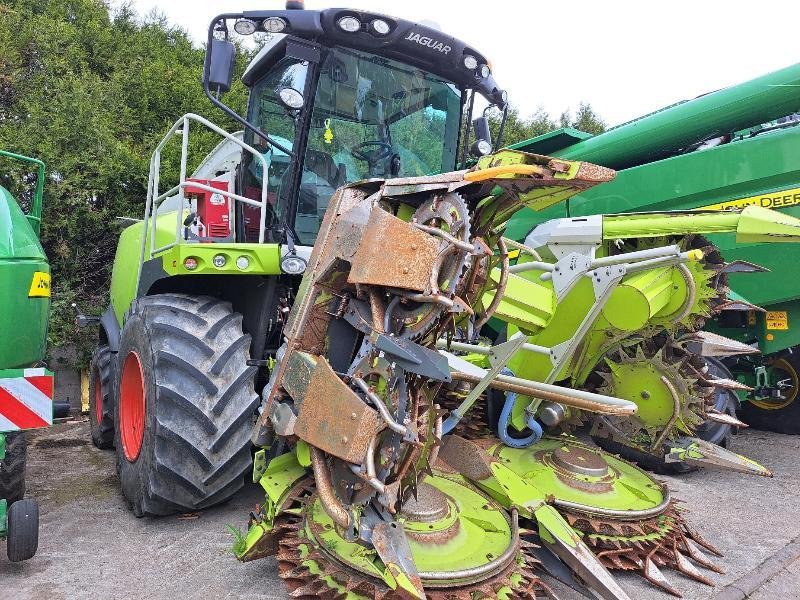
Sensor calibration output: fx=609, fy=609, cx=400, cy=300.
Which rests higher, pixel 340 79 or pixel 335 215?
pixel 340 79

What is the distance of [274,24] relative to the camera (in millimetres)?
2939

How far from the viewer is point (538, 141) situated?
5.48m

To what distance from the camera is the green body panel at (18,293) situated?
261 centimetres

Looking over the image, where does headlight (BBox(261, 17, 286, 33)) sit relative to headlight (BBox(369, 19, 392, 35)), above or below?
below

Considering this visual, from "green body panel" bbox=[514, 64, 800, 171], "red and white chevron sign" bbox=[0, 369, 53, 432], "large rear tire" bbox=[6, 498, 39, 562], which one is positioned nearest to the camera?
"large rear tire" bbox=[6, 498, 39, 562]

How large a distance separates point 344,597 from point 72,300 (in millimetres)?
6517

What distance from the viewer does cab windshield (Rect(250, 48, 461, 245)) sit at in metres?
3.22

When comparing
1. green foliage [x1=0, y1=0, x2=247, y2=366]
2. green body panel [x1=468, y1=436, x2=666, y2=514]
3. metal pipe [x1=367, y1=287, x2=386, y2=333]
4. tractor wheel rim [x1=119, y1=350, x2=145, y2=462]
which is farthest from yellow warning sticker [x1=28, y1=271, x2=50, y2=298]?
green foliage [x1=0, y1=0, x2=247, y2=366]

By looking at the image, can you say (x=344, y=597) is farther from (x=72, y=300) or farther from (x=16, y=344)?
(x=72, y=300)

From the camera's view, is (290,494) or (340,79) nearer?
(290,494)

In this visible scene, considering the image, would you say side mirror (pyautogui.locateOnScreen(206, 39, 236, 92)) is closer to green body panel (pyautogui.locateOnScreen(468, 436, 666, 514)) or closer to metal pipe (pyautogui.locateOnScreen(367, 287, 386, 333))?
metal pipe (pyautogui.locateOnScreen(367, 287, 386, 333))

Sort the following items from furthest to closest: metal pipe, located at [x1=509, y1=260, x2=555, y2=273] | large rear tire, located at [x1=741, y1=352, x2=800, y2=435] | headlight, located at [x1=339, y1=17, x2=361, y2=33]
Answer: large rear tire, located at [x1=741, y1=352, x2=800, y2=435], metal pipe, located at [x1=509, y1=260, x2=555, y2=273], headlight, located at [x1=339, y1=17, x2=361, y2=33]

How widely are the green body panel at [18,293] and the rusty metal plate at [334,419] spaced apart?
1.45 meters

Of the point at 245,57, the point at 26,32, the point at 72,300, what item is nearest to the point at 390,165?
the point at 72,300
